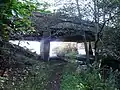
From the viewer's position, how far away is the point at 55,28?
8.23 m

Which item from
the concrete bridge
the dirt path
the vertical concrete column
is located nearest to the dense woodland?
the dirt path

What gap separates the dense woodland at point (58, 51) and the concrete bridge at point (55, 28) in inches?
6.0

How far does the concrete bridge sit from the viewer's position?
7.79 m

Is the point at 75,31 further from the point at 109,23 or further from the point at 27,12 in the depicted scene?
the point at 27,12

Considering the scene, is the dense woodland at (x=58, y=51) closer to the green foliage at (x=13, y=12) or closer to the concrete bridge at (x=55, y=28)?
the green foliage at (x=13, y=12)

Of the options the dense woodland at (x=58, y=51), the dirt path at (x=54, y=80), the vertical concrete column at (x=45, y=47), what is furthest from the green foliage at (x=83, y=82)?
the vertical concrete column at (x=45, y=47)

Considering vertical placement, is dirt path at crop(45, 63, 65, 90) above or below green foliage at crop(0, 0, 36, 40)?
below

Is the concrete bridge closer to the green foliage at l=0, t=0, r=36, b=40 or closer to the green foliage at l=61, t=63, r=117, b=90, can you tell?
the green foliage at l=61, t=63, r=117, b=90

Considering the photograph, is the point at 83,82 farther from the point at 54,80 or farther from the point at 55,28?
the point at 55,28

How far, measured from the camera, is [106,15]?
306 inches

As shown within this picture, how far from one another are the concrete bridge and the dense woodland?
0.15 meters

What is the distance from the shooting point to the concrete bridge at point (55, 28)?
779 cm

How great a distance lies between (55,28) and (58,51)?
1.38 meters

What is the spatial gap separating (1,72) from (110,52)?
3.78m
